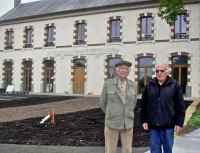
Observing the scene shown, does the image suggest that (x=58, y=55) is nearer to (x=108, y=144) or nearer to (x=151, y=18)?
(x=151, y=18)

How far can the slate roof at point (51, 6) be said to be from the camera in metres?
40.2

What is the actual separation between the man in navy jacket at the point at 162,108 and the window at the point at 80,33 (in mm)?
33816

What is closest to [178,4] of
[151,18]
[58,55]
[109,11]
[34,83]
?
[151,18]

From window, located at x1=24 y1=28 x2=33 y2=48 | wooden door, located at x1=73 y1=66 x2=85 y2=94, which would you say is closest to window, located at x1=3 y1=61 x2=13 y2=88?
window, located at x1=24 y1=28 x2=33 y2=48

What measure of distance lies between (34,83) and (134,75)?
1070cm

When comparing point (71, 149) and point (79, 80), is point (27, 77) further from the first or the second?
point (71, 149)

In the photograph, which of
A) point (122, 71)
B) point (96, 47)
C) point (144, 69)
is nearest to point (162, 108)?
point (122, 71)

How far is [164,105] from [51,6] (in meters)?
39.2

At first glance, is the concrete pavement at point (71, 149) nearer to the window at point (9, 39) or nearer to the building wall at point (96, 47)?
the building wall at point (96, 47)

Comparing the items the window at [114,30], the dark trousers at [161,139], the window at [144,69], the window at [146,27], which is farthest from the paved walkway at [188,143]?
the window at [114,30]

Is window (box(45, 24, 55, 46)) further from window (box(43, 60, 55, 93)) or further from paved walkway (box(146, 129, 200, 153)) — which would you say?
paved walkway (box(146, 129, 200, 153))

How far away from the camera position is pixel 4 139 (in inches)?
490

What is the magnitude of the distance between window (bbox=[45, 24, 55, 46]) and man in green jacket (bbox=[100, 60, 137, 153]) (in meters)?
36.2

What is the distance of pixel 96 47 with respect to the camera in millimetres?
40250
